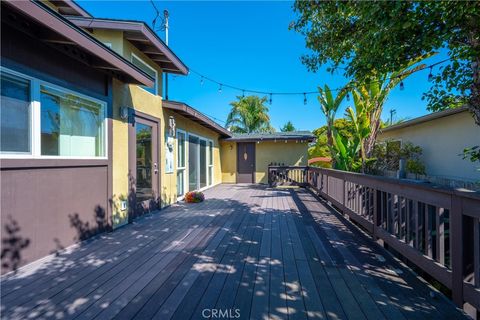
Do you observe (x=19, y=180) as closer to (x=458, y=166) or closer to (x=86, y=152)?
(x=86, y=152)

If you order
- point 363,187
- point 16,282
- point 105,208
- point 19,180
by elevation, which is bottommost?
point 16,282

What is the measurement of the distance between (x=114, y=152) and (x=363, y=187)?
4.48 meters

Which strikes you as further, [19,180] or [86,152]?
[86,152]

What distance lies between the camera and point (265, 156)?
1209 centimetres

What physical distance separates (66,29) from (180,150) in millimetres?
4829

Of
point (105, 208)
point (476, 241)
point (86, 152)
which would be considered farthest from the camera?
point (105, 208)

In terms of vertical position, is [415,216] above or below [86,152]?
below

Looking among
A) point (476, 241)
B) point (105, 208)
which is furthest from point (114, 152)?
point (476, 241)

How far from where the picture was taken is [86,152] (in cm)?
387

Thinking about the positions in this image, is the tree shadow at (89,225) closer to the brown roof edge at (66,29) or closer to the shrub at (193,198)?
the brown roof edge at (66,29)

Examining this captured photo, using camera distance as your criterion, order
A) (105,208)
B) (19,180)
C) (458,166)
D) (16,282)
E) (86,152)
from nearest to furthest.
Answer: (16,282), (19,180), (86,152), (105,208), (458,166)

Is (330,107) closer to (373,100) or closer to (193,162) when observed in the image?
(373,100)

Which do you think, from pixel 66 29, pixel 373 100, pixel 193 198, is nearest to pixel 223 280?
pixel 66 29

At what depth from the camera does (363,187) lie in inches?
165
